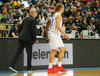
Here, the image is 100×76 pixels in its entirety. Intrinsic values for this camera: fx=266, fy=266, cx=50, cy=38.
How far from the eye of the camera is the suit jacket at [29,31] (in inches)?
324

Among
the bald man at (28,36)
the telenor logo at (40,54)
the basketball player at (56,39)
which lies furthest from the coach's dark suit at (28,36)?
the telenor logo at (40,54)

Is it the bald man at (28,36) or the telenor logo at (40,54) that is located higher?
the bald man at (28,36)

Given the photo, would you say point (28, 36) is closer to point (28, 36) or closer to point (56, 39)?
point (28, 36)

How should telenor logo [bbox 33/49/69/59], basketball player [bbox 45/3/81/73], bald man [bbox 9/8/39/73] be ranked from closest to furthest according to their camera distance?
basketball player [bbox 45/3/81/73], bald man [bbox 9/8/39/73], telenor logo [bbox 33/49/69/59]

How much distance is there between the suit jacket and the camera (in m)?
8.23

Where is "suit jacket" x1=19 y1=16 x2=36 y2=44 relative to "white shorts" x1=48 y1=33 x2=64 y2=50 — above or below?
above

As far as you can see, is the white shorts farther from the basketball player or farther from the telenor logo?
the telenor logo

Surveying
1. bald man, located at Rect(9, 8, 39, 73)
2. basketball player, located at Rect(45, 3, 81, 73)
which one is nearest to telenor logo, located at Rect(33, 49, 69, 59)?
bald man, located at Rect(9, 8, 39, 73)

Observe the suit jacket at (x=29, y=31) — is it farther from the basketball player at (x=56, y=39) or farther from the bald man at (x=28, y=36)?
the basketball player at (x=56, y=39)

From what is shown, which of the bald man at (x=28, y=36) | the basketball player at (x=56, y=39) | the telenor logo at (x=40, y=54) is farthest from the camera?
the telenor logo at (x=40, y=54)

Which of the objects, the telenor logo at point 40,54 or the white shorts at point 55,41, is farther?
the telenor logo at point 40,54

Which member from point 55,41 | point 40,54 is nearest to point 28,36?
point 55,41

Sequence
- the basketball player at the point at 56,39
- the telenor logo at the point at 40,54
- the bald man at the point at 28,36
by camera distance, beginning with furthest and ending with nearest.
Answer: the telenor logo at the point at 40,54 < the bald man at the point at 28,36 < the basketball player at the point at 56,39

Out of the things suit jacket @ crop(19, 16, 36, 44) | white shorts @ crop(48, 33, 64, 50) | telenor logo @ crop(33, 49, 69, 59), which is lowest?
telenor logo @ crop(33, 49, 69, 59)
